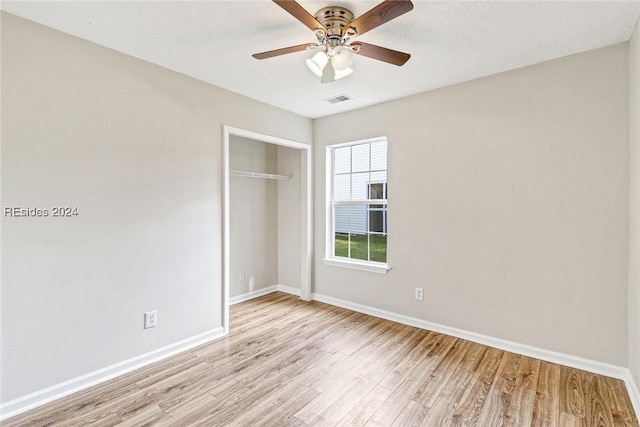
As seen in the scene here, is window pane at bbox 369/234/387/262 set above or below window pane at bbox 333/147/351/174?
below

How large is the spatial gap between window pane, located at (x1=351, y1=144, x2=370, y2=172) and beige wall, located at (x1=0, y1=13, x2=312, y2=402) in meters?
1.69

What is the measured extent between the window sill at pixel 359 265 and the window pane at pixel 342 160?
118 centimetres

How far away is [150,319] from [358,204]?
8.37 feet

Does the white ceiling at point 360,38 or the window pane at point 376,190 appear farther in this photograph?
the window pane at point 376,190

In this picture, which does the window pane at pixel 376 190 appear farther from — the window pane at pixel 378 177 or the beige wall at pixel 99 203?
the beige wall at pixel 99 203

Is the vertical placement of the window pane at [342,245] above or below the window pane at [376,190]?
below

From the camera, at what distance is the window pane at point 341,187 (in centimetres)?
405

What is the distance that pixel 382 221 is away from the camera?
3.73m

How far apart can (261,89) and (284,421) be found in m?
2.89

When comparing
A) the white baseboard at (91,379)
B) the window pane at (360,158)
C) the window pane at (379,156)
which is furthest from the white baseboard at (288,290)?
the window pane at (379,156)

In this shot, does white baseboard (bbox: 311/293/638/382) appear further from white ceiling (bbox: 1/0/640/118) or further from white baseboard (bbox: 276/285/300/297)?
white ceiling (bbox: 1/0/640/118)

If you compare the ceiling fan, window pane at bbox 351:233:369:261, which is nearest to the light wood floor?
window pane at bbox 351:233:369:261

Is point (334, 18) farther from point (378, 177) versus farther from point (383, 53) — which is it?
point (378, 177)

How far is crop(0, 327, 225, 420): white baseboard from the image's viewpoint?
6.49 ft
